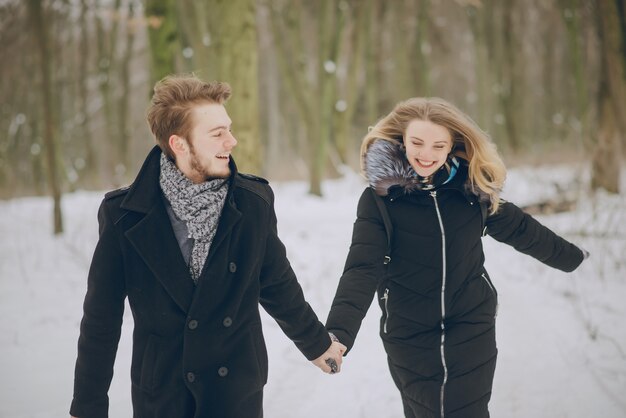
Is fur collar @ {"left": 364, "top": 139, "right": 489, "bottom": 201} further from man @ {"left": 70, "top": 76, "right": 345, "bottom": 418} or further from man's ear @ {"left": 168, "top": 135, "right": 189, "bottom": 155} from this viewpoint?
man's ear @ {"left": 168, "top": 135, "right": 189, "bottom": 155}

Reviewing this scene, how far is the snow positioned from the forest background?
178 centimetres

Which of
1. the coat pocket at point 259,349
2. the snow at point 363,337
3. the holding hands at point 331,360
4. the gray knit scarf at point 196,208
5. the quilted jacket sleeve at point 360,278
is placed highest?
the gray knit scarf at point 196,208

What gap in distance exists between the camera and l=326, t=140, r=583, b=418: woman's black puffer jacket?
2670 mm

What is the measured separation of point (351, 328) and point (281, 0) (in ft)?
45.9

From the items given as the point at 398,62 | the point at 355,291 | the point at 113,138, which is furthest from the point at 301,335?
the point at 113,138

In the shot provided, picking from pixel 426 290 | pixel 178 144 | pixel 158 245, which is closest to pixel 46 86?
pixel 178 144

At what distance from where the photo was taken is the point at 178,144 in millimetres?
2322

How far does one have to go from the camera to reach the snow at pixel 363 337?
160 inches

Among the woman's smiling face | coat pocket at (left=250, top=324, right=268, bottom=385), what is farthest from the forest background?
coat pocket at (left=250, top=324, right=268, bottom=385)

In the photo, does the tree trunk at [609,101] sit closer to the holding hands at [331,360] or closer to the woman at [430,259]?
the woman at [430,259]

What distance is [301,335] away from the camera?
252 cm

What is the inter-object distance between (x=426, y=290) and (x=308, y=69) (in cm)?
1833

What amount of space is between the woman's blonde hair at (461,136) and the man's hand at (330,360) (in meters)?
1.00

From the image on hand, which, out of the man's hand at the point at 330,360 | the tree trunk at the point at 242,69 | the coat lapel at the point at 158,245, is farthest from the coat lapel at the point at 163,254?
the tree trunk at the point at 242,69
